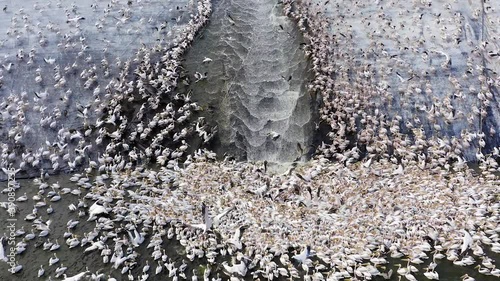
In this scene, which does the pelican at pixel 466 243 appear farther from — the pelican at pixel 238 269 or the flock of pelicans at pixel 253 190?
the pelican at pixel 238 269

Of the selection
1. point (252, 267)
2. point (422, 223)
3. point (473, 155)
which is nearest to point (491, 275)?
point (422, 223)

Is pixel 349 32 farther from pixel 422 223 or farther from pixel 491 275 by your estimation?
pixel 491 275

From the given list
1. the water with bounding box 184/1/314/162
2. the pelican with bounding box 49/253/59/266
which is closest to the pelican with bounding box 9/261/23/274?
the pelican with bounding box 49/253/59/266

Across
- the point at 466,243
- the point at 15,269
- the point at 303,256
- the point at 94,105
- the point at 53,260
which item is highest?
the point at 94,105

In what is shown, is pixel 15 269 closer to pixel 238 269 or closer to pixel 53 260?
pixel 53 260

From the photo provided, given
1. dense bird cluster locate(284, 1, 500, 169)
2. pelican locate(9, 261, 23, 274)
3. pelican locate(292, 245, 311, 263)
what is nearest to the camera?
pelican locate(292, 245, 311, 263)

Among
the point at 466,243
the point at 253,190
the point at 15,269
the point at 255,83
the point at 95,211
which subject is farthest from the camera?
the point at 255,83

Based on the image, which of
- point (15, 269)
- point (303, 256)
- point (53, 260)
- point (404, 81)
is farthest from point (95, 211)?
point (404, 81)

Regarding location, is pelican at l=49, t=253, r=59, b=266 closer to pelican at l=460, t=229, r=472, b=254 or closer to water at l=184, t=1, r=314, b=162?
water at l=184, t=1, r=314, b=162
